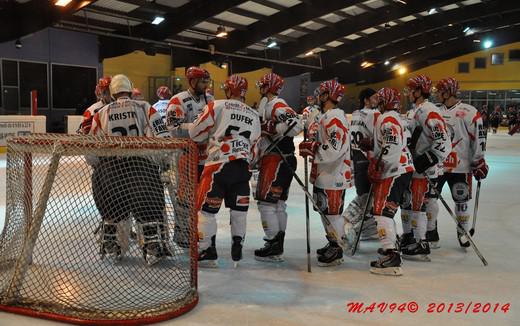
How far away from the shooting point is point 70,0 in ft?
36.0

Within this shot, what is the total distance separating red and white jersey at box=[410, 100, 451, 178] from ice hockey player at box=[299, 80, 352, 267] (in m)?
0.60

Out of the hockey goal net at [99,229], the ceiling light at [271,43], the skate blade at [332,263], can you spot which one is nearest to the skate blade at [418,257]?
the skate blade at [332,263]

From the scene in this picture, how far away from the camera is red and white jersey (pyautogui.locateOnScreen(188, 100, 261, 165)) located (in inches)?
137

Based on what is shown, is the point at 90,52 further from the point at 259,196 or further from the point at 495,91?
the point at 495,91

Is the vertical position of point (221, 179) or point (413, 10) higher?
point (413, 10)

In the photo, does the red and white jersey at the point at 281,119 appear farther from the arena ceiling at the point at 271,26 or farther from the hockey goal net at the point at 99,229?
the arena ceiling at the point at 271,26

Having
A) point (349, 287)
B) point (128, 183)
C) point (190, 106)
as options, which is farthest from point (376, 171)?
point (128, 183)

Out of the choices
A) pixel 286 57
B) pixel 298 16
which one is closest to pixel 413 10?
pixel 298 16

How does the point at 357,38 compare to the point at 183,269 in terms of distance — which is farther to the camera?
the point at 357,38

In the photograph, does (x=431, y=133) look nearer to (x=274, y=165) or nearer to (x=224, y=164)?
(x=274, y=165)

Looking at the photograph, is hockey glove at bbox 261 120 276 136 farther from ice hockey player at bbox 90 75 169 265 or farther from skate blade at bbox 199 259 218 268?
skate blade at bbox 199 259 218 268

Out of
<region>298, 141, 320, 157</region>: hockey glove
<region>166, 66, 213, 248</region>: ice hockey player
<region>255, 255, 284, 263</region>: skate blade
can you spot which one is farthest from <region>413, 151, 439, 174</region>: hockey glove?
<region>166, 66, 213, 248</region>: ice hockey player

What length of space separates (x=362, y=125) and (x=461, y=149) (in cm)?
84

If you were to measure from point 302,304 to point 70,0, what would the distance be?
9930mm
